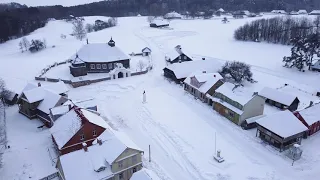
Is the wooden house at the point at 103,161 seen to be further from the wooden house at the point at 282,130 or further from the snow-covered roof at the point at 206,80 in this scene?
the snow-covered roof at the point at 206,80

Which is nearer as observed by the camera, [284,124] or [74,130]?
[74,130]

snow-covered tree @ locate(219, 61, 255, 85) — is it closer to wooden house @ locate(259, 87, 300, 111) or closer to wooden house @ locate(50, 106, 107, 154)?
wooden house @ locate(259, 87, 300, 111)

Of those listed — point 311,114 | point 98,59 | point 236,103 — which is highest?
point 98,59

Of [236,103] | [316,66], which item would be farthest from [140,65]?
[316,66]

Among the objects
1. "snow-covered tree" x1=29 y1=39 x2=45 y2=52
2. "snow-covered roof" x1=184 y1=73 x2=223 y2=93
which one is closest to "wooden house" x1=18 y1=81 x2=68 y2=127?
"snow-covered roof" x1=184 y1=73 x2=223 y2=93

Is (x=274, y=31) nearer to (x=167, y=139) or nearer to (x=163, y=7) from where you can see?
(x=167, y=139)

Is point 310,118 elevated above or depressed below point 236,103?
below

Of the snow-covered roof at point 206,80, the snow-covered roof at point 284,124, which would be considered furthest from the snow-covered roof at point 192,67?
the snow-covered roof at point 284,124
